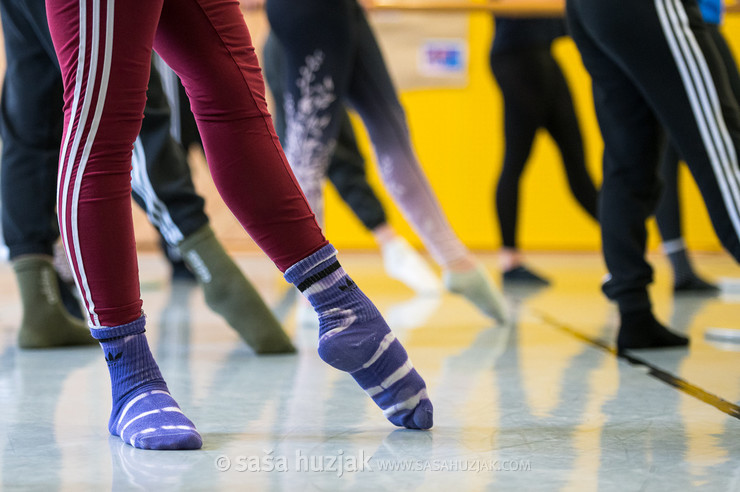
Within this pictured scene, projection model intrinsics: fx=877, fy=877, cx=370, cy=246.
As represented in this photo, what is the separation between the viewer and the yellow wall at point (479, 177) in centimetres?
459

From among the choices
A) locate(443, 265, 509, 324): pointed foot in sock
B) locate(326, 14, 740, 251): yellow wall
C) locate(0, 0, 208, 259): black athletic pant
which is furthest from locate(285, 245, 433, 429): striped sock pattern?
locate(326, 14, 740, 251): yellow wall

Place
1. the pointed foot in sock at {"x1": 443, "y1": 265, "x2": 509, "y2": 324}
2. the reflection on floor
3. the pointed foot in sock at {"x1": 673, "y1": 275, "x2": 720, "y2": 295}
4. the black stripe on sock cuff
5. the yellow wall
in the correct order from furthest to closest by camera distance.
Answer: the yellow wall < the pointed foot in sock at {"x1": 673, "y1": 275, "x2": 720, "y2": 295} < the pointed foot in sock at {"x1": 443, "y1": 265, "x2": 509, "y2": 324} < the black stripe on sock cuff < the reflection on floor

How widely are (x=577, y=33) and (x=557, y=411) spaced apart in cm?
79

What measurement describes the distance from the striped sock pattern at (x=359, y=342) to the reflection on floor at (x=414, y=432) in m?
0.04

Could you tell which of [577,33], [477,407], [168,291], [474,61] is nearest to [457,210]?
[474,61]

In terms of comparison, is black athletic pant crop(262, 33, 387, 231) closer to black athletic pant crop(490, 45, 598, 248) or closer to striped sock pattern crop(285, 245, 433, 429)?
black athletic pant crop(490, 45, 598, 248)

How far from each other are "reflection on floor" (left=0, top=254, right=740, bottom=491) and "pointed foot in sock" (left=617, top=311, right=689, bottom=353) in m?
0.05

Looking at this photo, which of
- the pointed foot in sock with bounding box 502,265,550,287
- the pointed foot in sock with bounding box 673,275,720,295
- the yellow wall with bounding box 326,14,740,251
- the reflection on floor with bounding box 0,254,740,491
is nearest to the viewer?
the reflection on floor with bounding box 0,254,740,491

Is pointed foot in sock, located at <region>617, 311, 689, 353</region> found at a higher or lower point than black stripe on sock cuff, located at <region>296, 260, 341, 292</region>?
lower

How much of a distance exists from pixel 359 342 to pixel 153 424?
248 mm

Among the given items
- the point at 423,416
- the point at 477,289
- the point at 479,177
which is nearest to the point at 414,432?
the point at 423,416

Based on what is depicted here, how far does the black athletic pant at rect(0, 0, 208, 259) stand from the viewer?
5.23 ft

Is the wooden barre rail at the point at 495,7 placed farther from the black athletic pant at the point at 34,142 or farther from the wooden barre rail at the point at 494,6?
the black athletic pant at the point at 34,142

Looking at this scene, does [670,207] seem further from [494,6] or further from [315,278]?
[315,278]
